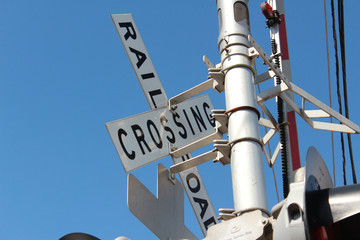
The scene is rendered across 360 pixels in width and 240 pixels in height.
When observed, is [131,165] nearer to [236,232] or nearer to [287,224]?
[236,232]

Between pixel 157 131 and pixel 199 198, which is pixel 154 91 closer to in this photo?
pixel 157 131

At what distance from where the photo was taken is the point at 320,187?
210cm

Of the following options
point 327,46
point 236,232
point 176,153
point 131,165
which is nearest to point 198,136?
point 176,153

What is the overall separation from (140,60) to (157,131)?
0.90 m

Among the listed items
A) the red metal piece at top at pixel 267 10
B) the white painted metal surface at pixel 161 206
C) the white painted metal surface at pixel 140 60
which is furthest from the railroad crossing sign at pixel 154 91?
the red metal piece at top at pixel 267 10

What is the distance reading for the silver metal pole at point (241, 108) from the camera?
352 centimetres

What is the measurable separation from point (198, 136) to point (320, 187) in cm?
339

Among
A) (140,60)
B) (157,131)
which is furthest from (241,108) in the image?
(140,60)

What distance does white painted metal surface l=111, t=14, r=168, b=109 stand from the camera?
17.7ft

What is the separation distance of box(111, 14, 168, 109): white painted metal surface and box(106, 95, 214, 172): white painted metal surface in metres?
0.21

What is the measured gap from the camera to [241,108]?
389cm

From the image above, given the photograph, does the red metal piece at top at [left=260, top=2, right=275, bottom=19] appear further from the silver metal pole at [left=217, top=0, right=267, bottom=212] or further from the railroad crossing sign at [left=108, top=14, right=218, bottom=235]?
the silver metal pole at [left=217, top=0, right=267, bottom=212]

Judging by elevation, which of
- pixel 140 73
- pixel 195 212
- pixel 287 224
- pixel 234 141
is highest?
pixel 140 73

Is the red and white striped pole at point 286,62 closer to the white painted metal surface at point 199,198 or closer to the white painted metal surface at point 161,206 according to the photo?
the white painted metal surface at point 199,198
